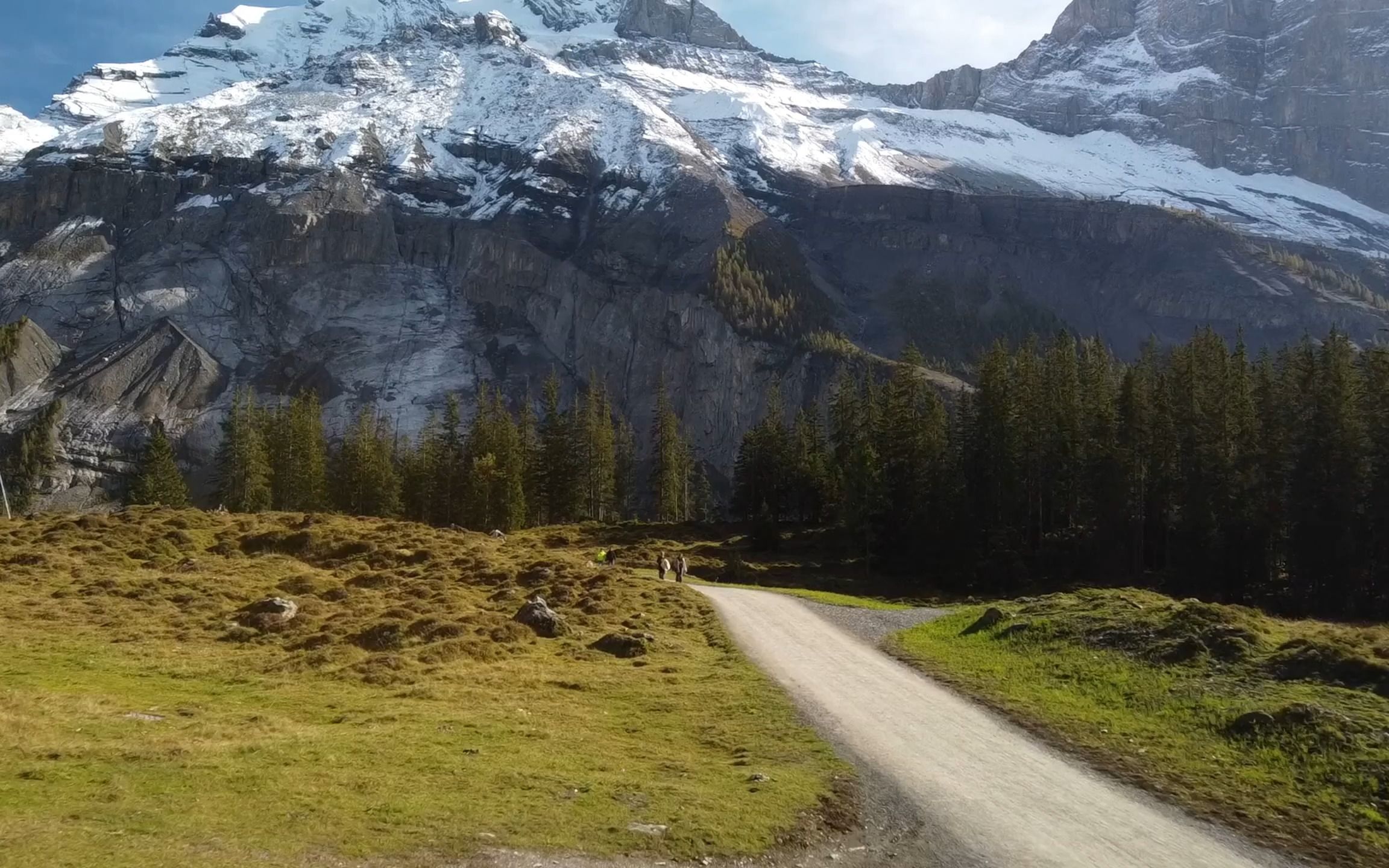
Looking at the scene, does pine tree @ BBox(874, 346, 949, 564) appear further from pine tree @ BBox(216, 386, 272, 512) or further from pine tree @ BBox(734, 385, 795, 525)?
pine tree @ BBox(216, 386, 272, 512)

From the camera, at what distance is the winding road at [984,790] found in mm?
10164

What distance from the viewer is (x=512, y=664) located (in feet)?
70.5

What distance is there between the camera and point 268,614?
2514 centimetres

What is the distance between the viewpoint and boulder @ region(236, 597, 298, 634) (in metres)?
24.4

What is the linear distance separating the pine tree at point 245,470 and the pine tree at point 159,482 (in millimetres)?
3529

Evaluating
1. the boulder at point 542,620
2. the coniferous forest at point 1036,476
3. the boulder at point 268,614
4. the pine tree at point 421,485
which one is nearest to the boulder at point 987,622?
the boulder at point 542,620

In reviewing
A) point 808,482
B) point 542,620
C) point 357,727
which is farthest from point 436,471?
point 357,727

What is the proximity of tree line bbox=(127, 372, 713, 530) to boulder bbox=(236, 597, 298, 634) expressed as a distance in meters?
45.8

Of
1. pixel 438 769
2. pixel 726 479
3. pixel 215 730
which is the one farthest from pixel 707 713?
pixel 726 479

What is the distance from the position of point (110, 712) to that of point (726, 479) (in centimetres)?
13969

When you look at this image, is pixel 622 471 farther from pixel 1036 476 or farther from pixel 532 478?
pixel 1036 476

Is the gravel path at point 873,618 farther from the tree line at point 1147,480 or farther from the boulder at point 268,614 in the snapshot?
the tree line at point 1147,480

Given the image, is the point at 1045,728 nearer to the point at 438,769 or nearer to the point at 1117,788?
the point at 1117,788

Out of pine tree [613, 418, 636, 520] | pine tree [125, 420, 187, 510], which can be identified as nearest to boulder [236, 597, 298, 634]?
pine tree [125, 420, 187, 510]
